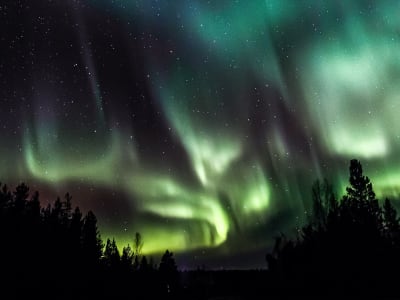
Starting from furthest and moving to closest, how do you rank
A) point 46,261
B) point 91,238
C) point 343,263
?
point 91,238
point 46,261
point 343,263

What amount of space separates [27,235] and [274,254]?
28.5 m

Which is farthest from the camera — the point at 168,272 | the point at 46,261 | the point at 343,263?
the point at 168,272

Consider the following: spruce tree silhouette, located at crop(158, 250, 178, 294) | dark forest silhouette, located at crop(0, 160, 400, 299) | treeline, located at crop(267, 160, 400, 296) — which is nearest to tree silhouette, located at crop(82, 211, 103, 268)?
dark forest silhouette, located at crop(0, 160, 400, 299)

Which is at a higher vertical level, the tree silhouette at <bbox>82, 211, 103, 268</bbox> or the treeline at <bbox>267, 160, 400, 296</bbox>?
the tree silhouette at <bbox>82, 211, 103, 268</bbox>

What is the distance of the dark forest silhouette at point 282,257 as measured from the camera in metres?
25.4

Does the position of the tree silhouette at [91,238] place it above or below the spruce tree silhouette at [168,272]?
above

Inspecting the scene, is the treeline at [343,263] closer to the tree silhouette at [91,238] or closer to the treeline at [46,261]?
the treeline at [46,261]

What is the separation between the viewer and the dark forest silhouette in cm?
2538

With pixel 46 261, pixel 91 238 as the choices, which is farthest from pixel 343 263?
pixel 91 238

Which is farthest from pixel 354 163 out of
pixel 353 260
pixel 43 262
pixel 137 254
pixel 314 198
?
pixel 137 254

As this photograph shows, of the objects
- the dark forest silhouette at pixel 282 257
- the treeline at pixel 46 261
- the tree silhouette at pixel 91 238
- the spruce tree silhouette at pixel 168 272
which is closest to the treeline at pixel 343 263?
the dark forest silhouette at pixel 282 257

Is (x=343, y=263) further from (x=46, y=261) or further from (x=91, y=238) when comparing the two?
(x=91, y=238)

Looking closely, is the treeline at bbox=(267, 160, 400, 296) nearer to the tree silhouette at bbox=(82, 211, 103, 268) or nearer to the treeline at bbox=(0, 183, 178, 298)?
the treeline at bbox=(0, 183, 178, 298)

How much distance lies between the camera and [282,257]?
105ft
